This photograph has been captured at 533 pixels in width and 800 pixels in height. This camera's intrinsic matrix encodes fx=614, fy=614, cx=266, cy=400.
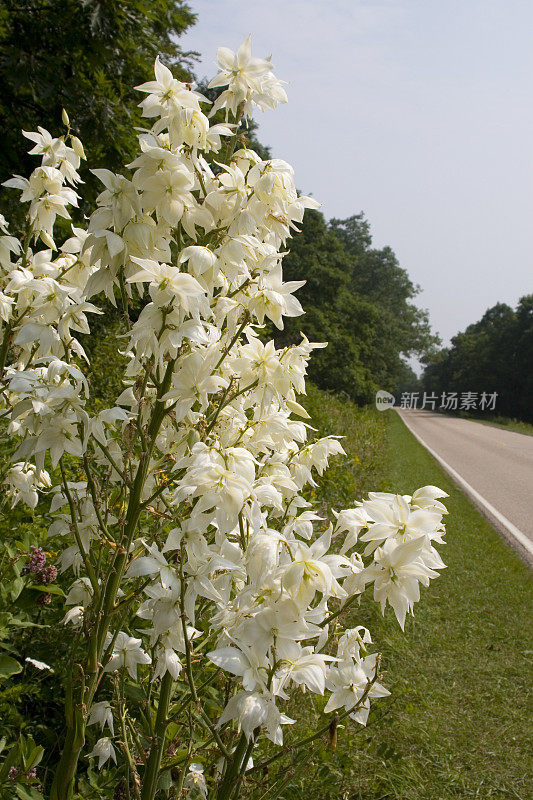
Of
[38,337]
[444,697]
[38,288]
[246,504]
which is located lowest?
[444,697]

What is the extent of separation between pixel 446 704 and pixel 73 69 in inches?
241

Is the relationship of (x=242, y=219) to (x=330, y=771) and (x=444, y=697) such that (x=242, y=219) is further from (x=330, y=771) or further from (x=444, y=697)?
(x=444, y=697)

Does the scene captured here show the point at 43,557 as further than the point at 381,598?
Yes

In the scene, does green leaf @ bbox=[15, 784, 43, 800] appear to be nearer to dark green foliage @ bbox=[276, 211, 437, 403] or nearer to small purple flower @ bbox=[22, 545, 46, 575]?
small purple flower @ bbox=[22, 545, 46, 575]

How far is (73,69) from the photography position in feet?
19.1

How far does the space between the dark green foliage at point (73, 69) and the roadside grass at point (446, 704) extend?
156 inches

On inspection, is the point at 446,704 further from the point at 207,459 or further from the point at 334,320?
the point at 334,320

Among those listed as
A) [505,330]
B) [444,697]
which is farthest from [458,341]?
[444,697]

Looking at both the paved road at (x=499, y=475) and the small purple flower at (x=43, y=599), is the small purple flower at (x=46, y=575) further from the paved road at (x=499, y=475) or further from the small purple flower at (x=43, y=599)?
the paved road at (x=499, y=475)

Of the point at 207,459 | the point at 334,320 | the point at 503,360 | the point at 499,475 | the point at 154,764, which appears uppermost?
the point at 503,360

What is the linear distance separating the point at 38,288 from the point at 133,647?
3.55 ft

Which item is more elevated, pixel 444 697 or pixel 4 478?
pixel 4 478

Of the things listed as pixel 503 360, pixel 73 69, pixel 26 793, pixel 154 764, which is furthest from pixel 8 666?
pixel 503 360

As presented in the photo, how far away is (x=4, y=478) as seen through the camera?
2150 mm
